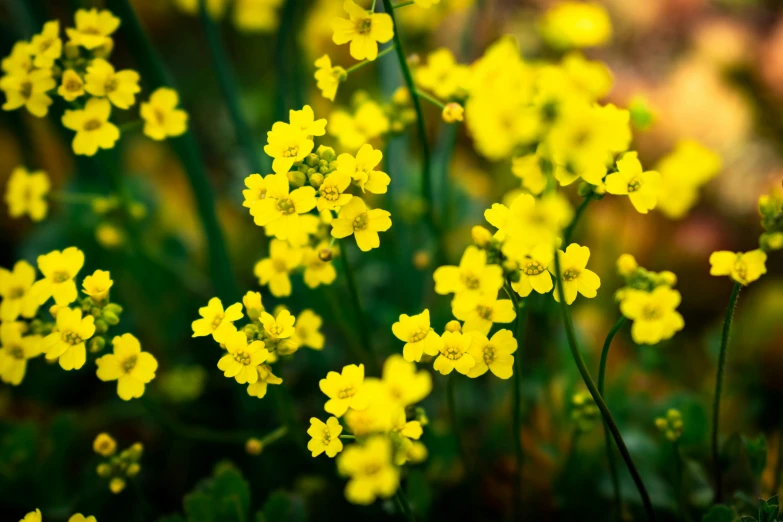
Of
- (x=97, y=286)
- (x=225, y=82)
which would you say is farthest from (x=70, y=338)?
(x=225, y=82)

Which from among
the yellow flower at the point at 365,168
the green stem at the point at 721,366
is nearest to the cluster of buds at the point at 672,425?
the green stem at the point at 721,366

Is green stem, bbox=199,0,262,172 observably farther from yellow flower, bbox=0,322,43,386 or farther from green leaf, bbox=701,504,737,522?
green leaf, bbox=701,504,737,522

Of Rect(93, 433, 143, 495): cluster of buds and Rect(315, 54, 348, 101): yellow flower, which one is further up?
Rect(315, 54, 348, 101): yellow flower

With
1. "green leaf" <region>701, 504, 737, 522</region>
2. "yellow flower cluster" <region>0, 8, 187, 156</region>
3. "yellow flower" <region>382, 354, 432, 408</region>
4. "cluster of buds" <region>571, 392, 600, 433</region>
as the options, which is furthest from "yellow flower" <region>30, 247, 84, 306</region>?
"green leaf" <region>701, 504, 737, 522</region>

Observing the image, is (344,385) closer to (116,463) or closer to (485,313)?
(485,313)

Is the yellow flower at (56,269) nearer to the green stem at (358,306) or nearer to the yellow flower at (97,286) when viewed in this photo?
the yellow flower at (97,286)

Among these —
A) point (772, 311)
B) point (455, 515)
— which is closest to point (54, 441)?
point (455, 515)
